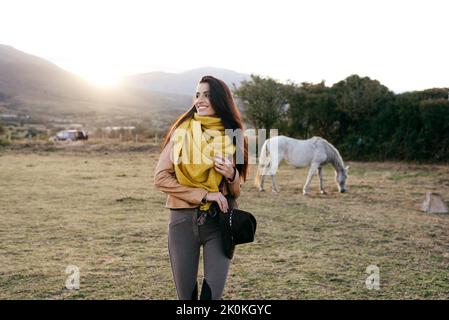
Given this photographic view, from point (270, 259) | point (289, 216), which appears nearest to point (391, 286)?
point (270, 259)

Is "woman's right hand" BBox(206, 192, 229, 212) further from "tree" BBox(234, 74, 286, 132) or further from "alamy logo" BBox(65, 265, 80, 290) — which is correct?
"tree" BBox(234, 74, 286, 132)

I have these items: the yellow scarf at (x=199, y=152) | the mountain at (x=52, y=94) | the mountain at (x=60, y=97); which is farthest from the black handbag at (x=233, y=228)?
the mountain at (x=52, y=94)

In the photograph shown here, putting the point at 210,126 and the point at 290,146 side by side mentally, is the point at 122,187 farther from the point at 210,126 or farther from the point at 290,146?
the point at 210,126

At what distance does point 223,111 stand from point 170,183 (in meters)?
0.56

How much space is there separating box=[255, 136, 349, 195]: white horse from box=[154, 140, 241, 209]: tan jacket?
28.4 feet

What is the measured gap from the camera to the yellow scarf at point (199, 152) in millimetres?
2715

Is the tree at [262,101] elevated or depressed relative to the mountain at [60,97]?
depressed

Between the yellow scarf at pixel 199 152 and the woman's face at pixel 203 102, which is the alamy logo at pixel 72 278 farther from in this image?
the woman's face at pixel 203 102

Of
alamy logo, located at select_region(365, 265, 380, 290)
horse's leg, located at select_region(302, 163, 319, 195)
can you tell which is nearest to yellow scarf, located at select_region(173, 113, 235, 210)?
alamy logo, located at select_region(365, 265, 380, 290)

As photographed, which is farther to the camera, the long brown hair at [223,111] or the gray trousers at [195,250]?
the long brown hair at [223,111]

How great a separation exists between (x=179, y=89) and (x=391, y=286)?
650 feet

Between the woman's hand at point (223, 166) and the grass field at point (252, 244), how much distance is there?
86.6 inches

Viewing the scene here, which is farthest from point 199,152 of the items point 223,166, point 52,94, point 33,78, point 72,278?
point 33,78

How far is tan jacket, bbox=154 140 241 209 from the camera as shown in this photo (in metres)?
2.65
